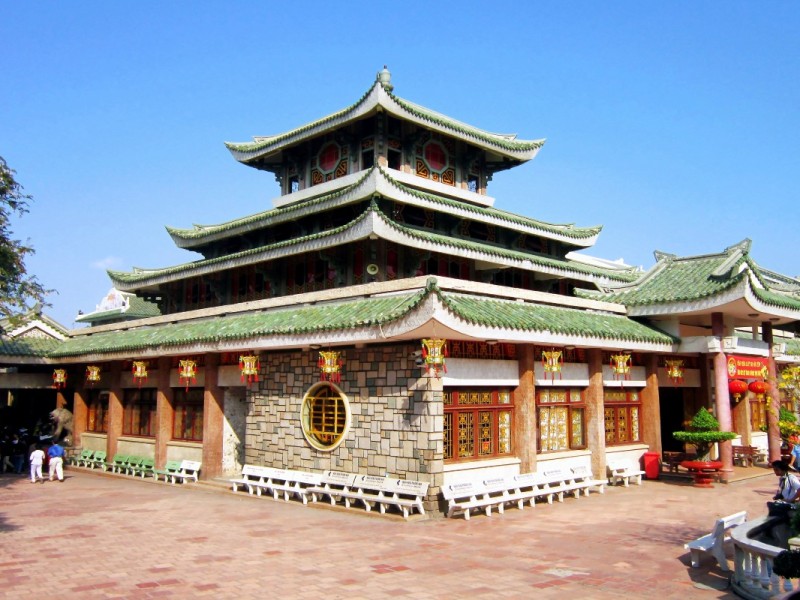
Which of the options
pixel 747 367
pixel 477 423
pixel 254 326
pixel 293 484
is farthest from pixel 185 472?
pixel 747 367

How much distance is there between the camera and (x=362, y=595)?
26.8 feet

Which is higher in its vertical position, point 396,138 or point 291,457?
point 396,138

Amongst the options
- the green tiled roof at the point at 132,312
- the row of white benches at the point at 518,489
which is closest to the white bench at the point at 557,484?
the row of white benches at the point at 518,489

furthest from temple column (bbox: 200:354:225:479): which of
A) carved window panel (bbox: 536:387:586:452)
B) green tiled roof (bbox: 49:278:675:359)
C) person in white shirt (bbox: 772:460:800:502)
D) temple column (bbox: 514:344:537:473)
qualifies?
person in white shirt (bbox: 772:460:800:502)

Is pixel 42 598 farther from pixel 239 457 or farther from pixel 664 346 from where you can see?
pixel 664 346

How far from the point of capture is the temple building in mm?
14430

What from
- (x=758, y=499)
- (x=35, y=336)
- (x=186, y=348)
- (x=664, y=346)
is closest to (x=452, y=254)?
(x=664, y=346)

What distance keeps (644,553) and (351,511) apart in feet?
19.6

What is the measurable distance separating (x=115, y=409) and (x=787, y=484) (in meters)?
20.3

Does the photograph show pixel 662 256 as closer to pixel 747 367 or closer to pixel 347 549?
pixel 747 367

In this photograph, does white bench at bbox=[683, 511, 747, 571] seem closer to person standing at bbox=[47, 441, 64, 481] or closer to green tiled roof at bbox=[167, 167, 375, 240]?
green tiled roof at bbox=[167, 167, 375, 240]

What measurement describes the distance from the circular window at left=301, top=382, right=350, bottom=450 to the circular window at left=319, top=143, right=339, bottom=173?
839 centimetres

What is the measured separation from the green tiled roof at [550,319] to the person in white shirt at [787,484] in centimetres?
544

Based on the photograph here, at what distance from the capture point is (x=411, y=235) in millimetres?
16984
